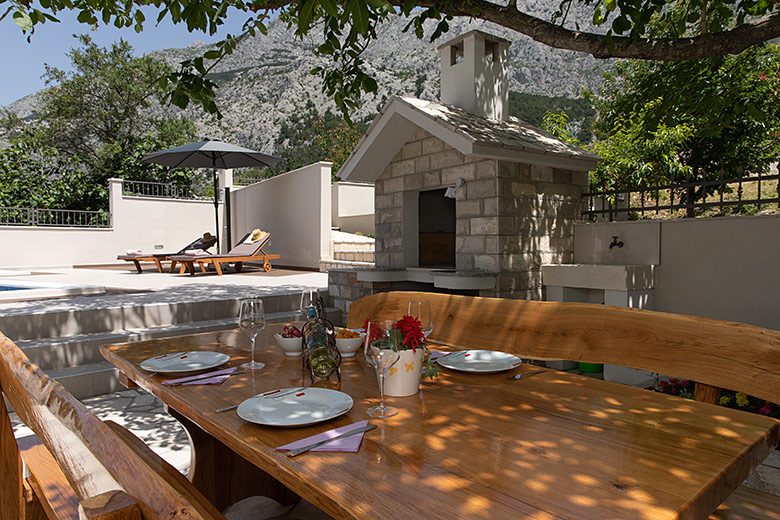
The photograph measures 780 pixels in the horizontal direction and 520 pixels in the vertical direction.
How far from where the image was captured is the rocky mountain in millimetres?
40875

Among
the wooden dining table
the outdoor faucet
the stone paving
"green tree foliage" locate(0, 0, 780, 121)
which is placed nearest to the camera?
the wooden dining table

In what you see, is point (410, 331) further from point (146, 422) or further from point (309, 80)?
point (309, 80)

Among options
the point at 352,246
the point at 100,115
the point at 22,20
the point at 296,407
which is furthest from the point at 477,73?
the point at 100,115

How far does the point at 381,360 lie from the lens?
4.29 feet

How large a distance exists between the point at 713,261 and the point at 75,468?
456cm

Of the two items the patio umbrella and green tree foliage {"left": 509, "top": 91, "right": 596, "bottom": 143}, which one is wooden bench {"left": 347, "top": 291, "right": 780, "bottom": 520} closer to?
the patio umbrella

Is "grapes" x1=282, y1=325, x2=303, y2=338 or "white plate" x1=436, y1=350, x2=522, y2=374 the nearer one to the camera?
"white plate" x1=436, y1=350, x2=522, y2=374

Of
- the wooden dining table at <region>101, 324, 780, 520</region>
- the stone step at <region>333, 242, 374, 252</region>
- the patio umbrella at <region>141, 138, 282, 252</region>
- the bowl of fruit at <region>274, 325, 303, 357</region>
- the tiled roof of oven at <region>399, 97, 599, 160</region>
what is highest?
the patio umbrella at <region>141, 138, 282, 252</region>

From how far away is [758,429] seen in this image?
119 centimetres

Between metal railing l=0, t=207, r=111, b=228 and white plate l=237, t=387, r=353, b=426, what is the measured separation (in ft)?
45.6

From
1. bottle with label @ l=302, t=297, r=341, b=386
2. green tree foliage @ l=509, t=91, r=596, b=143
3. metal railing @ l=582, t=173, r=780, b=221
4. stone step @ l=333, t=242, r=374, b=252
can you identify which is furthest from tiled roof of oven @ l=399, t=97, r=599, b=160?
green tree foliage @ l=509, t=91, r=596, b=143

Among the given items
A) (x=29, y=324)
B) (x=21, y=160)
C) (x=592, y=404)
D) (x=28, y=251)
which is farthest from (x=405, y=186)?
(x=21, y=160)

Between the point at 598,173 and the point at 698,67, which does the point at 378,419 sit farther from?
the point at 598,173

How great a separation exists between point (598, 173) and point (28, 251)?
1296cm
